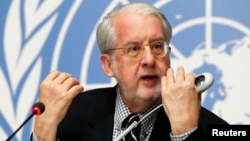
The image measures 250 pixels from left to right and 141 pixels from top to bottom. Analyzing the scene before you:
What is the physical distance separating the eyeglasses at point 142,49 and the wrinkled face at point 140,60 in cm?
1

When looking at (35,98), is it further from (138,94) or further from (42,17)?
(138,94)

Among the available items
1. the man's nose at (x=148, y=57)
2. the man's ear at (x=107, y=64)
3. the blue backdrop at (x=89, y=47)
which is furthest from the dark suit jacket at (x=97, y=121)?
the blue backdrop at (x=89, y=47)

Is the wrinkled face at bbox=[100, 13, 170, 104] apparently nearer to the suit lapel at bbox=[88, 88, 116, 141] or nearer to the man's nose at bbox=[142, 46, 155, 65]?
the man's nose at bbox=[142, 46, 155, 65]

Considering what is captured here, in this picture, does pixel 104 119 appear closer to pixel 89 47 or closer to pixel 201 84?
pixel 201 84

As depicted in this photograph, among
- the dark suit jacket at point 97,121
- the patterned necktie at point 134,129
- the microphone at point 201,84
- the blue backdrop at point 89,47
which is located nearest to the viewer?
the microphone at point 201,84

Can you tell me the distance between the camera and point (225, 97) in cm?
241

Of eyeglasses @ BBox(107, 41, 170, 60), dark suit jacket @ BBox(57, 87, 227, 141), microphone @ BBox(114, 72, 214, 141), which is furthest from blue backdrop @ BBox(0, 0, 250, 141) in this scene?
microphone @ BBox(114, 72, 214, 141)

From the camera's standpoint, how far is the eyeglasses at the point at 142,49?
6.11 feet

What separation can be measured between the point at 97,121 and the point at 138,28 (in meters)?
0.44

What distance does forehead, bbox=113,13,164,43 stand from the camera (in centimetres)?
186

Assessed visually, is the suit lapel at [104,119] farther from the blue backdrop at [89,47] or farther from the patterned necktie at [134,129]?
the blue backdrop at [89,47]

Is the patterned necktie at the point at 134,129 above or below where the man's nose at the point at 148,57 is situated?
below

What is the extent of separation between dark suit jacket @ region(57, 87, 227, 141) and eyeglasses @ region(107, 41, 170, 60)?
0.78 feet

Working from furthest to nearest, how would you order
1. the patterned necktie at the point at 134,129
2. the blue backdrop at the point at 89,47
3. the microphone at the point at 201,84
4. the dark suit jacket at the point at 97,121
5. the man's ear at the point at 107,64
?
the blue backdrop at the point at 89,47 < the man's ear at the point at 107,64 < the dark suit jacket at the point at 97,121 < the patterned necktie at the point at 134,129 < the microphone at the point at 201,84
